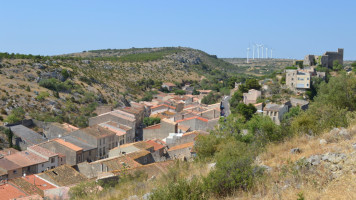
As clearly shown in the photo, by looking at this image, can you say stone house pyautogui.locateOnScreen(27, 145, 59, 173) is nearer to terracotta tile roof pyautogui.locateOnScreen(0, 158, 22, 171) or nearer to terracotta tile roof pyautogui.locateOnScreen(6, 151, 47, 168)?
terracotta tile roof pyautogui.locateOnScreen(6, 151, 47, 168)

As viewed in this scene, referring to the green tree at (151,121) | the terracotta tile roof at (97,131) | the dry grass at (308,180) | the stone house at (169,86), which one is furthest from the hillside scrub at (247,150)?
the stone house at (169,86)

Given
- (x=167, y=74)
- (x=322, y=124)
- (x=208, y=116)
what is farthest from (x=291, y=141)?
(x=167, y=74)

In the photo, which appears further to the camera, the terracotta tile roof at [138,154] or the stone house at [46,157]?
the stone house at [46,157]

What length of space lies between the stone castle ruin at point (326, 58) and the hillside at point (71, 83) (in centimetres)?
3341

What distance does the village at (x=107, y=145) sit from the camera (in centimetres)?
2286

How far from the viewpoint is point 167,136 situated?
38750 mm

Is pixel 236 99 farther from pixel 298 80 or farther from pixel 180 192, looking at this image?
pixel 180 192

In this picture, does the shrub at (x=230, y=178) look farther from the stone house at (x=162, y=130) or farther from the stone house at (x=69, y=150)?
the stone house at (x=162, y=130)

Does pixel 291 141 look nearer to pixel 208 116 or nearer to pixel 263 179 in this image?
pixel 263 179

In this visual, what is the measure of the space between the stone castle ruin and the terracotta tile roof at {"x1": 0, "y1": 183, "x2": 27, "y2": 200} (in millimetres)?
51545

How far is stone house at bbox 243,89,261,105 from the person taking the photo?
49.2 m

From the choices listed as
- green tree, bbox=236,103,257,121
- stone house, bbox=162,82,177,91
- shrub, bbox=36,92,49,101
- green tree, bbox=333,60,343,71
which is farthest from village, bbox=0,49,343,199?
stone house, bbox=162,82,177,91

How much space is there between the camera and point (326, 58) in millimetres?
61000

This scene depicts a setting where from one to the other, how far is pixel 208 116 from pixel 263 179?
36535 mm
